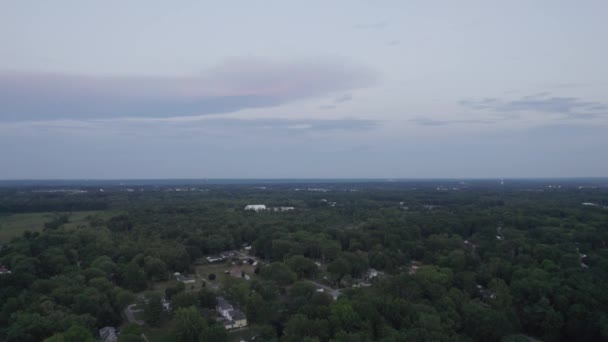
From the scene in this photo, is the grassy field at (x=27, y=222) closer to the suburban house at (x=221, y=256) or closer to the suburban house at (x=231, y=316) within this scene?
the suburban house at (x=221, y=256)

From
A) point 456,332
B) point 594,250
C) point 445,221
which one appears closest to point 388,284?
point 456,332

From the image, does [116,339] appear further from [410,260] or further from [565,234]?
[565,234]

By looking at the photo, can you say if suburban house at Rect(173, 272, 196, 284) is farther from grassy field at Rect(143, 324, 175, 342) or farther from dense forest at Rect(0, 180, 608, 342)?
grassy field at Rect(143, 324, 175, 342)

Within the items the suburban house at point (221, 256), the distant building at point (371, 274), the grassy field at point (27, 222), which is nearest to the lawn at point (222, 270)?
the suburban house at point (221, 256)

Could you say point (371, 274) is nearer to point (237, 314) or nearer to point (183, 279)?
point (237, 314)

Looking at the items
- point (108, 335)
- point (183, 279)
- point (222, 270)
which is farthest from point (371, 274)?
point (108, 335)

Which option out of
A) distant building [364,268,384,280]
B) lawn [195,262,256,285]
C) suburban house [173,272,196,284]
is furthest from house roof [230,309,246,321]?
distant building [364,268,384,280]

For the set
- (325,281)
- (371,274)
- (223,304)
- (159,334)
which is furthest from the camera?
(371,274)
